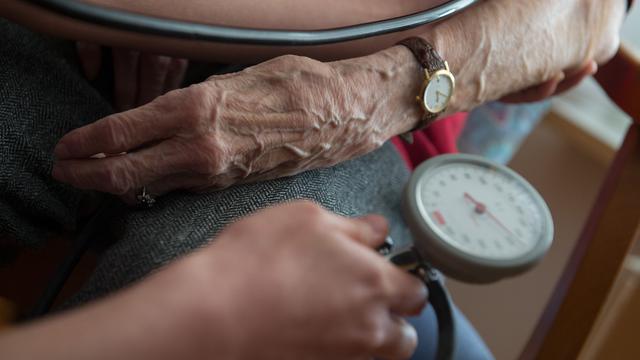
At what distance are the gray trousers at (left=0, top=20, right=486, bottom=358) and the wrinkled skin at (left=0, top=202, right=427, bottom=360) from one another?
152 millimetres

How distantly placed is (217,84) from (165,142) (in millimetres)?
69

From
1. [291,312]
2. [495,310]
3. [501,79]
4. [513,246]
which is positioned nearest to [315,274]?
[291,312]

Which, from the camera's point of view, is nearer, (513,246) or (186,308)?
(186,308)

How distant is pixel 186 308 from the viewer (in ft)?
1.09

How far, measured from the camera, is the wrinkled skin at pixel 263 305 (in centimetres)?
32

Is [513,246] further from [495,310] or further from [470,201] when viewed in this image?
[495,310]

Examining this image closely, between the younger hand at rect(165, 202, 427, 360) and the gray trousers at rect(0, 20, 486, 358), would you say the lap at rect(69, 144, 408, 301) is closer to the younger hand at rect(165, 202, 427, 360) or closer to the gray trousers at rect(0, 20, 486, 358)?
the gray trousers at rect(0, 20, 486, 358)

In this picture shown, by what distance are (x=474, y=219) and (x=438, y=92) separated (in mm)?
198

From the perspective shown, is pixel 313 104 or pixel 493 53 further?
pixel 493 53

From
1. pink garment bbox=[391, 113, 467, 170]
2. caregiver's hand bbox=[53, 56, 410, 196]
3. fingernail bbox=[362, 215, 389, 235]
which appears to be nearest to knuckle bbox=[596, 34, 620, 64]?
pink garment bbox=[391, 113, 467, 170]

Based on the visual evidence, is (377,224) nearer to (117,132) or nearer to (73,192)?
(117,132)

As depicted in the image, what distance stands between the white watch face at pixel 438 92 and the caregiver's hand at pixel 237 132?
0.03 metres

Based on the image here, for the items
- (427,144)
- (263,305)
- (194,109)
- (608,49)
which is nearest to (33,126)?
(194,109)

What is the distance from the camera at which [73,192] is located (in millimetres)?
609
